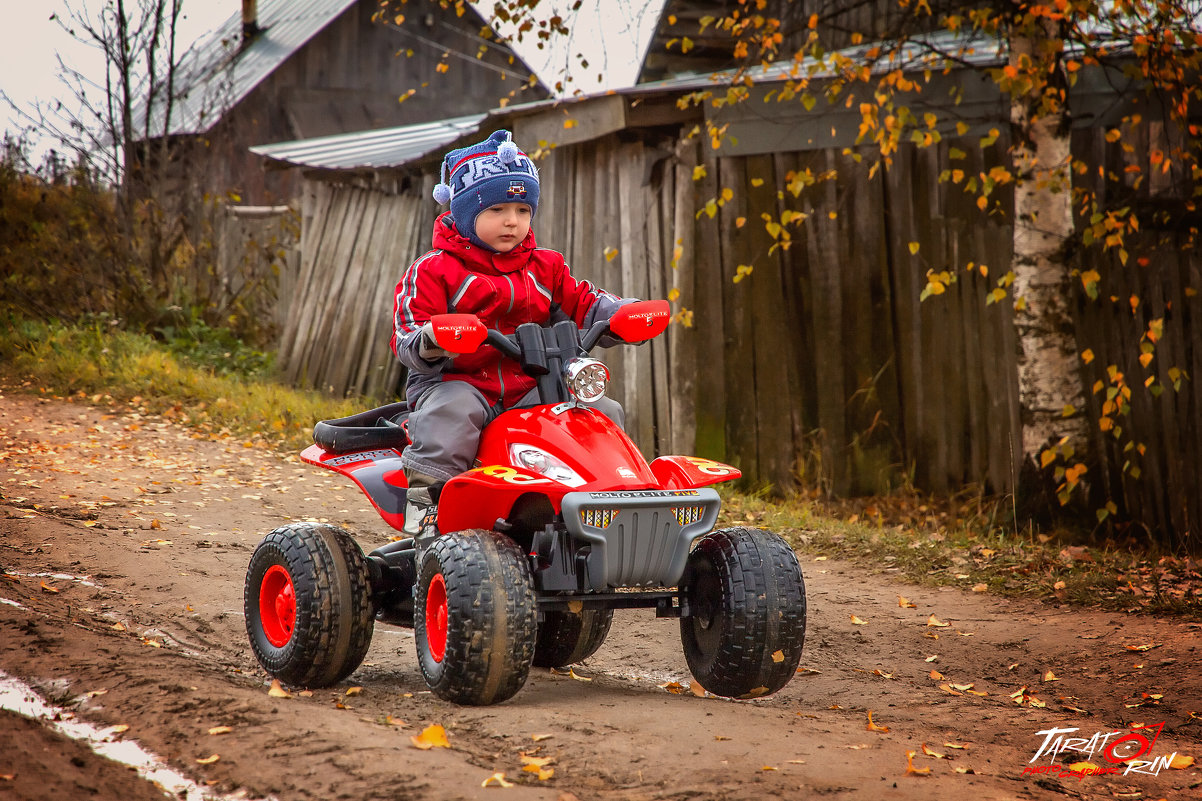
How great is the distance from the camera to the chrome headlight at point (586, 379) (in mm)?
3836

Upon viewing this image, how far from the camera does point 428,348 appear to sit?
12.6ft

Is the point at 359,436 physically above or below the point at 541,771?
above

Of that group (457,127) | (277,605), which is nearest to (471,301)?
(277,605)

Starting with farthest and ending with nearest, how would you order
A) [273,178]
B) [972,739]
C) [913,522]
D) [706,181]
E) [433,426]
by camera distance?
[273,178]
[706,181]
[913,522]
[433,426]
[972,739]

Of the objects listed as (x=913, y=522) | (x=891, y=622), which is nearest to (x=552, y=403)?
(x=891, y=622)

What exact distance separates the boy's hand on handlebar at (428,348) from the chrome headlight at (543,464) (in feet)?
1.34

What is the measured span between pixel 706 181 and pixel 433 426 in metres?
4.95

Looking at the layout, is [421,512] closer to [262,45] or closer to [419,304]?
[419,304]

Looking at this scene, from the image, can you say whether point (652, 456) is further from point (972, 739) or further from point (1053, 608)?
point (972, 739)

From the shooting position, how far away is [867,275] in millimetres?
8180

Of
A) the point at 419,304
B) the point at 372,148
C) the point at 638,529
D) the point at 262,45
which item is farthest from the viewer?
the point at 262,45

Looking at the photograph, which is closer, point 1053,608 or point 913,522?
point 1053,608

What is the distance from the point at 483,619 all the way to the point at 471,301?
1.23 meters

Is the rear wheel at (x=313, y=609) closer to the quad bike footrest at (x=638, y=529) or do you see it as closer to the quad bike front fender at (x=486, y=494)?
the quad bike front fender at (x=486, y=494)
